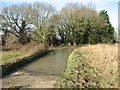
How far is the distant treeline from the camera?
20.8 meters

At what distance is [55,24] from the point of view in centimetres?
2369

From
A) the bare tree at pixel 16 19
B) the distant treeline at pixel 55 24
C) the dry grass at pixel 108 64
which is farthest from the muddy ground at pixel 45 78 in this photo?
the bare tree at pixel 16 19

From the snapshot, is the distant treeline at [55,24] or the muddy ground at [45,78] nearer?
the muddy ground at [45,78]

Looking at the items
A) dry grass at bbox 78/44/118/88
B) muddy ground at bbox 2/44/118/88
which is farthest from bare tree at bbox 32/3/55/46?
muddy ground at bbox 2/44/118/88

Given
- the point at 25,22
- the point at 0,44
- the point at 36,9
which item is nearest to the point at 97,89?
the point at 0,44

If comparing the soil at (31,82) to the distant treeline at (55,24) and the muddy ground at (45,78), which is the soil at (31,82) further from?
the distant treeline at (55,24)

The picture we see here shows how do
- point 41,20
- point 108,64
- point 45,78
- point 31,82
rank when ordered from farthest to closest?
point 41,20, point 108,64, point 45,78, point 31,82

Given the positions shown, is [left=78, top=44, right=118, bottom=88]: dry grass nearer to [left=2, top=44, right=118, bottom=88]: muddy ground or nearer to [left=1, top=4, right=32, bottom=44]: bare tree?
[left=2, top=44, right=118, bottom=88]: muddy ground

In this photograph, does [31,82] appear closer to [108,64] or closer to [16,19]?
[108,64]

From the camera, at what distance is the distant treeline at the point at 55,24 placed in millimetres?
20797

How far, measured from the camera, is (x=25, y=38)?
1995cm

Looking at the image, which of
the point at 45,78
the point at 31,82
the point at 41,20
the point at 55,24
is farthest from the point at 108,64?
the point at 55,24

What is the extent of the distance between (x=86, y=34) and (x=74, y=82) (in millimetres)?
24117

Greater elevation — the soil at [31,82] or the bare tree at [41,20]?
the bare tree at [41,20]
